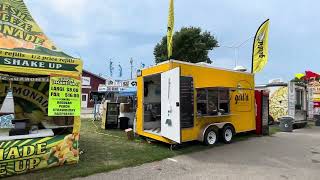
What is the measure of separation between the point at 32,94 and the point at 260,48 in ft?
36.9

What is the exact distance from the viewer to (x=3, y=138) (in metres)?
6.96

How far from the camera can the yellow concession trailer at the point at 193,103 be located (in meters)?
9.61

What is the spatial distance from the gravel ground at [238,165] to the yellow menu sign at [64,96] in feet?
5.87

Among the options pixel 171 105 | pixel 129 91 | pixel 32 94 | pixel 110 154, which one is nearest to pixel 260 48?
pixel 129 91

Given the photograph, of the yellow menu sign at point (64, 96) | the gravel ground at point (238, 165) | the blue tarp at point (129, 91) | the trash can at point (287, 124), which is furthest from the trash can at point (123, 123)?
the trash can at point (287, 124)

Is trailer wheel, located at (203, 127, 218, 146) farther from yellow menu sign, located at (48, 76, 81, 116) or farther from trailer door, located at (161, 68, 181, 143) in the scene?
yellow menu sign, located at (48, 76, 81, 116)

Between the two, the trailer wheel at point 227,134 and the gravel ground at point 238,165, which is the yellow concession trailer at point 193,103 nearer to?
the trailer wheel at point 227,134

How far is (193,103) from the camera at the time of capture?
10031mm

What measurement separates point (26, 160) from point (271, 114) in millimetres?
15611

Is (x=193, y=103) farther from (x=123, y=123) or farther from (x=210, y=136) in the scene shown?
(x=123, y=123)

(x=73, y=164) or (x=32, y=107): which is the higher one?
(x=32, y=107)

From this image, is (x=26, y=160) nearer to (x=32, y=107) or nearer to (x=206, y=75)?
(x=32, y=107)

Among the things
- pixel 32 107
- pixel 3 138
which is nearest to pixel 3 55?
pixel 3 138

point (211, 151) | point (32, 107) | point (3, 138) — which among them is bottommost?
point (211, 151)
